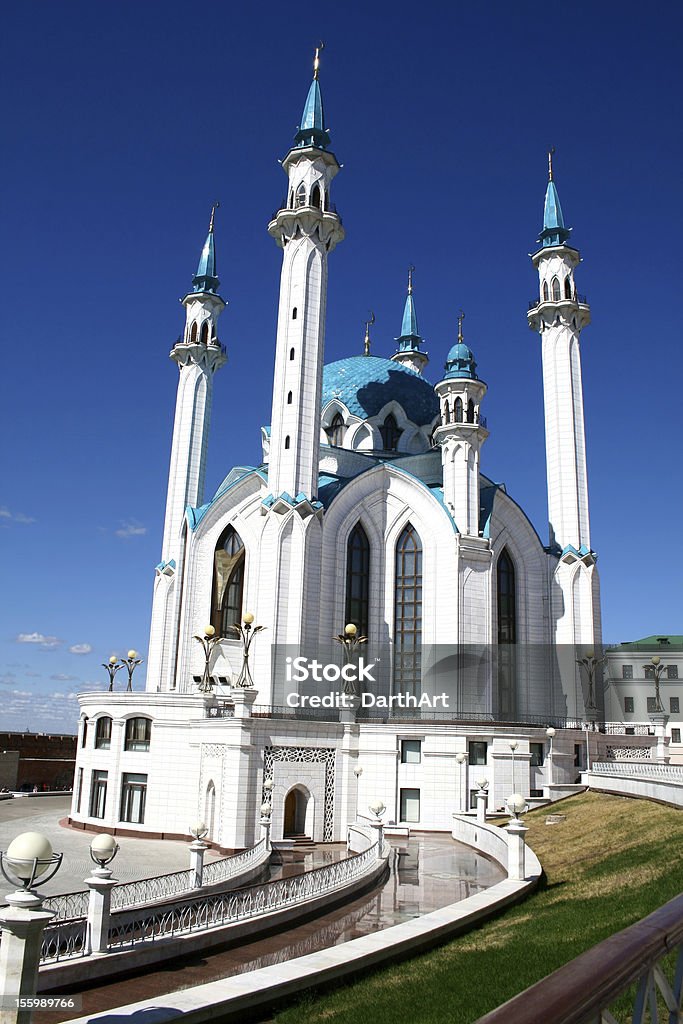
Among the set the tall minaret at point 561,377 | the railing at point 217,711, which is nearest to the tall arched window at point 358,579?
the railing at point 217,711

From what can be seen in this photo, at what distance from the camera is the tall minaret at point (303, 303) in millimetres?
36812

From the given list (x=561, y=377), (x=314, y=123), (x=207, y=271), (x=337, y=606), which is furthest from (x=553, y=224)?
(x=337, y=606)

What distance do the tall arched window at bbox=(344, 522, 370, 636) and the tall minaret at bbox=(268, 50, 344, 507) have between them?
3.40 meters

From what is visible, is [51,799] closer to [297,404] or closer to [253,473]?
[253,473]

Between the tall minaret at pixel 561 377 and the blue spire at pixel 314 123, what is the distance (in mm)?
13717

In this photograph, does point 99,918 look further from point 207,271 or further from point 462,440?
point 207,271

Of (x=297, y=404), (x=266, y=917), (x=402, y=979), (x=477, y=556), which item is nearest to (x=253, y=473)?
(x=297, y=404)

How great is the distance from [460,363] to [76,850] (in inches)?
1038

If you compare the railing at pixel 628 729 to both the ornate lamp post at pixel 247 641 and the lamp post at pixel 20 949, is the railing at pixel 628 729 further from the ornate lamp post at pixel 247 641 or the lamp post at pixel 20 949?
the lamp post at pixel 20 949

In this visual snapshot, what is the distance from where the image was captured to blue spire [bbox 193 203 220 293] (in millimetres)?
48875

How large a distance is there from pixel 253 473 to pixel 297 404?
15.8 feet

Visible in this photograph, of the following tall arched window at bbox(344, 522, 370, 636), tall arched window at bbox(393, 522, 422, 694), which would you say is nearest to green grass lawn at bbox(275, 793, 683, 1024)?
tall arched window at bbox(393, 522, 422, 694)

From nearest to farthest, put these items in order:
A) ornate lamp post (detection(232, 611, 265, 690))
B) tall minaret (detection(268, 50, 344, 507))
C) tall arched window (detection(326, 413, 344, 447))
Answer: ornate lamp post (detection(232, 611, 265, 690)) → tall minaret (detection(268, 50, 344, 507)) → tall arched window (detection(326, 413, 344, 447))

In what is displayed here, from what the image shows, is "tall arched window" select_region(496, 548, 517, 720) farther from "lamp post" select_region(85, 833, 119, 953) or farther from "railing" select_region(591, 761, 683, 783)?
"lamp post" select_region(85, 833, 119, 953)
